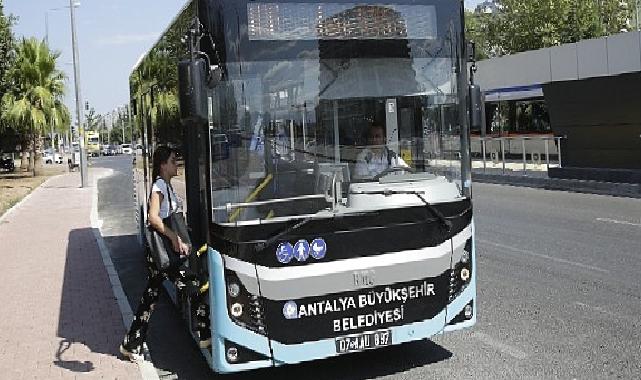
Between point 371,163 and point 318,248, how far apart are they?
0.79 metres

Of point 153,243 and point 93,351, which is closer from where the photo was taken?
point 153,243

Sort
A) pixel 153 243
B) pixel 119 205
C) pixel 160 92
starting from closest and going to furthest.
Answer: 1. pixel 153 243
2. pixel 160 92
3. pixel 119 205

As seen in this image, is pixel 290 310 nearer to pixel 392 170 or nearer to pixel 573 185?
pixel 392 170

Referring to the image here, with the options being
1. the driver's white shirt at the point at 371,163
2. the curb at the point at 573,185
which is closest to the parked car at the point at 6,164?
the curb at the point at 573,185

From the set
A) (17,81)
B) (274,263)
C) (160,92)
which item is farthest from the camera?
(17,81)

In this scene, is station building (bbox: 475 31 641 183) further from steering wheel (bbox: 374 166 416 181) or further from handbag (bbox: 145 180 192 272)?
handbag (bbox: 145 180 192 272)

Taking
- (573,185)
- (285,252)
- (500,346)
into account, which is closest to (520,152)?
(573,185)

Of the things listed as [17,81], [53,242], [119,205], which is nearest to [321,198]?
[53,242]

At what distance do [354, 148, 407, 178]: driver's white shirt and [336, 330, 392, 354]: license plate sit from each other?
1.11 m

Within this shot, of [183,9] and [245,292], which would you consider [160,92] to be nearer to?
[183,9]

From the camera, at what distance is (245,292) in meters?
4.74

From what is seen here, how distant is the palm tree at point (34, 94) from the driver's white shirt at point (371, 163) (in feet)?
107

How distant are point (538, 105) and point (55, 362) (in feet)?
88.7

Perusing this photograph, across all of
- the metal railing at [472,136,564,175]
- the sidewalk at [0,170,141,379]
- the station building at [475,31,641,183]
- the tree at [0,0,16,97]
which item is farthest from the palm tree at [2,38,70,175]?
the station building at [475,31,641,183]
